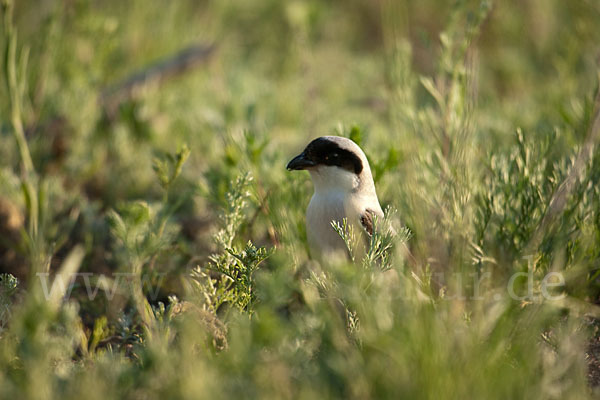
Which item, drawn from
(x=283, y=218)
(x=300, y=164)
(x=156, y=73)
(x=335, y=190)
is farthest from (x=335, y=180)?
(x=156, y=73)

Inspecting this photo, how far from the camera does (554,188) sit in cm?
272

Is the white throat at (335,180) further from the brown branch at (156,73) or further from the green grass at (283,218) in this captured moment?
the brown branch at (156,73)

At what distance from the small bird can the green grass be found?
0.45 feet

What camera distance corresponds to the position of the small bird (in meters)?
2.77

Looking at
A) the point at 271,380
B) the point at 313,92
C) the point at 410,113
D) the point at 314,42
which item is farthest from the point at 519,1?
the point at 271,380

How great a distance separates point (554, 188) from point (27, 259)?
262 cm

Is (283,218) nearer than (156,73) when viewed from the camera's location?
Yes

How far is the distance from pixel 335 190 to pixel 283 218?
28cm

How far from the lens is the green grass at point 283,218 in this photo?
1774 mm

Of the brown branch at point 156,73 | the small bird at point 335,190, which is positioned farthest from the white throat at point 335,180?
the brown branch at point 156,73

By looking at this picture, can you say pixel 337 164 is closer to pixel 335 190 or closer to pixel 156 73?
pixel 335 190

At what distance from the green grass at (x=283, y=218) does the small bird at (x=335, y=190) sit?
0.45 feet

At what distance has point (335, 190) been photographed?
113 inches

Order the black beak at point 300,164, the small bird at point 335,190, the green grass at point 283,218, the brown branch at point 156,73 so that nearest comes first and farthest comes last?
the green grass at point 283,218, the small bird at point 335,190, the black beak at point 300,164, the brown branch at point 156,73
